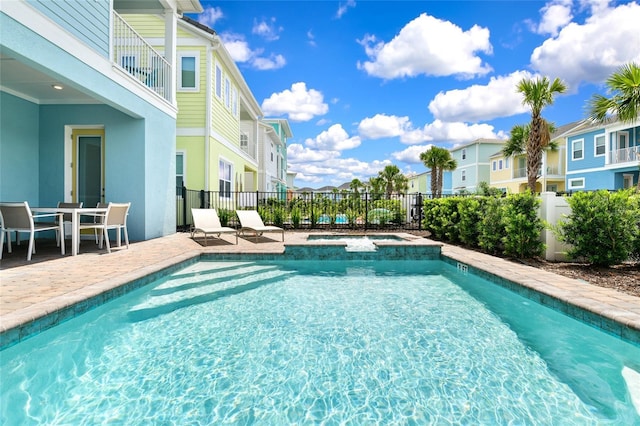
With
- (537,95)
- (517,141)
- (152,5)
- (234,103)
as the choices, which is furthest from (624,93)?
(517,141)

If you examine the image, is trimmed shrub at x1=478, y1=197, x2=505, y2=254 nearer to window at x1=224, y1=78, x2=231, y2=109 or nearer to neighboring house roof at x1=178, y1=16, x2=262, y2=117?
neighboring house roof at x1=178, y1=16, x2=262, y2=117

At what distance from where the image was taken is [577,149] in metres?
25.1

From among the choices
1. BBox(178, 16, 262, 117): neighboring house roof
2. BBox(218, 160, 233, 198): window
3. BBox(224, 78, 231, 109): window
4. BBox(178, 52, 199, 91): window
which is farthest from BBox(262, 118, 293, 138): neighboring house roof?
BBox(178, 52, 199, 91): window

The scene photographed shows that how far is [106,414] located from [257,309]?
2556 millimetres

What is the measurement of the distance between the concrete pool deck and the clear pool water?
24 centimetres

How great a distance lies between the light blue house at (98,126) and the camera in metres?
6.96

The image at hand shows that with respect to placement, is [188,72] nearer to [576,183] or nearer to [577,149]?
[577,149]

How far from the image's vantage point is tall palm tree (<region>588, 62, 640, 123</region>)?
7938 millimetres

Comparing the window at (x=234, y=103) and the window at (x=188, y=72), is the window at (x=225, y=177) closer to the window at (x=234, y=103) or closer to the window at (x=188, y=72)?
the window at (x=234, y=103)

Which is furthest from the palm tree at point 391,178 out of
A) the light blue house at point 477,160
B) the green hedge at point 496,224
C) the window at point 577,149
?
the green hedge at point 496,224

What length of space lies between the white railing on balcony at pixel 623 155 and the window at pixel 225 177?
77.6 ft

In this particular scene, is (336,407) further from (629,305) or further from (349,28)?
(349,28)

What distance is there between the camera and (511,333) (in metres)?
4.16

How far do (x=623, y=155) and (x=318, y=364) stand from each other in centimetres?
2682
